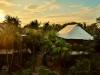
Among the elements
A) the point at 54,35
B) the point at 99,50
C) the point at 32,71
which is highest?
the point at 54,35

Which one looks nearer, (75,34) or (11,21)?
(11,21)

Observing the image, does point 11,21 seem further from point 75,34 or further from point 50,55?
point 75,34

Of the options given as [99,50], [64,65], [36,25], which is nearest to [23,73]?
[64,65]

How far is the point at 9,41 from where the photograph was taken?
2441 cm

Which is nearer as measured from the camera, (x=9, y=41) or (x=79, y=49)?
(x=9, y=41)

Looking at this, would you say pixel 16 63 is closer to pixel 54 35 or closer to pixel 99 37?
pixel 54 35

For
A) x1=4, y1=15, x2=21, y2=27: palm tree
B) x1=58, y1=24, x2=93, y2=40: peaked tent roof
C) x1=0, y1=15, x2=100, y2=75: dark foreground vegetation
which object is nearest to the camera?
x1=0, y1=15, x2=100, y2=75: dark foreground vegetation

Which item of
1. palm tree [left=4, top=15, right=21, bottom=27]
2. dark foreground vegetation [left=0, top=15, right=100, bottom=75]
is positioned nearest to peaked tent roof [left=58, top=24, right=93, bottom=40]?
dark foreground vegetation [left=0, top=15, right=100, bottom=75]

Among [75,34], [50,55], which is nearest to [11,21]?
[50,55]

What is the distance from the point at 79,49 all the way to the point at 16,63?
8.19 metres

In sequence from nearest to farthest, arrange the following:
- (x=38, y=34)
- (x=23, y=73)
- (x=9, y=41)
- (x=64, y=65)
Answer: (x=23, y=73) < (x=9, y=41) < (x=64, y=65) < (x=38, y=34)

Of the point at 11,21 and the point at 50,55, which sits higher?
the point at 11,21

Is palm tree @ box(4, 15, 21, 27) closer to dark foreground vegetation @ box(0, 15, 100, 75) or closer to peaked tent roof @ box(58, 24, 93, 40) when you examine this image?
dark foreground vegetation @ box(0, 15, 100, 75)

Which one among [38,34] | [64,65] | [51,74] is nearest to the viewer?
[51,74]
